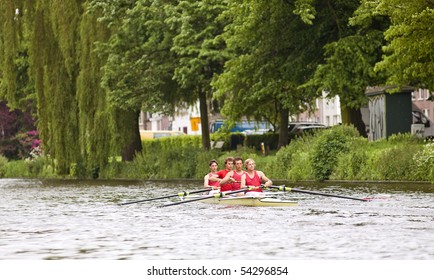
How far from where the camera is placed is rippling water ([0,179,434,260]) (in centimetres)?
2375

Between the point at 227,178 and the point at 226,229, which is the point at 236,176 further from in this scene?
the point at 226,229

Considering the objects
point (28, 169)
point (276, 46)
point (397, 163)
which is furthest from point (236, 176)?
point (28, 169)

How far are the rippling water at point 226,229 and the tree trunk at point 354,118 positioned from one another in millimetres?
14102

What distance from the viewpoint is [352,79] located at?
5219 centimetres

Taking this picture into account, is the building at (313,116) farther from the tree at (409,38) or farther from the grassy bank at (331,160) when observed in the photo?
the tree at (409,38)

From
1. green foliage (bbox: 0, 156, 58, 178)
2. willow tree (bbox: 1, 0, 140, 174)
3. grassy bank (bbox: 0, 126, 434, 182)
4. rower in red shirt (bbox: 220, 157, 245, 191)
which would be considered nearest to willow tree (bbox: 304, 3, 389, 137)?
grassy bank (bbox: 0, 126, 434, 182)

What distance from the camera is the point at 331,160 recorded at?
50594 mm

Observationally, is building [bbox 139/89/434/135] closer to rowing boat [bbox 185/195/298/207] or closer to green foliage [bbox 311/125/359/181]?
green foliage [bbox 311/125/359/181]

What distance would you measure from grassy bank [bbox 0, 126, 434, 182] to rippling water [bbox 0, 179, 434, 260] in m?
4.73

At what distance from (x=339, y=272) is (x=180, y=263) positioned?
272cm

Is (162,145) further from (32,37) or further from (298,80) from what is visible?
(298,80)

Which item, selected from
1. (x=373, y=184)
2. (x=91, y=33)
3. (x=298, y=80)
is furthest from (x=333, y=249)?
(x=91, y=33)

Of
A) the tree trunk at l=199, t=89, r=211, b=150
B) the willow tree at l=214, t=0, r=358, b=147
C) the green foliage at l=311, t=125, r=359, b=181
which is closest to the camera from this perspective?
the green foliage at l=311, t=125, r=359, b=181

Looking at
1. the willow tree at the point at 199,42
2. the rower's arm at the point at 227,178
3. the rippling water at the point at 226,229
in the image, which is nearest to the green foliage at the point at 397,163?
the rippling water at the point at 226,229
